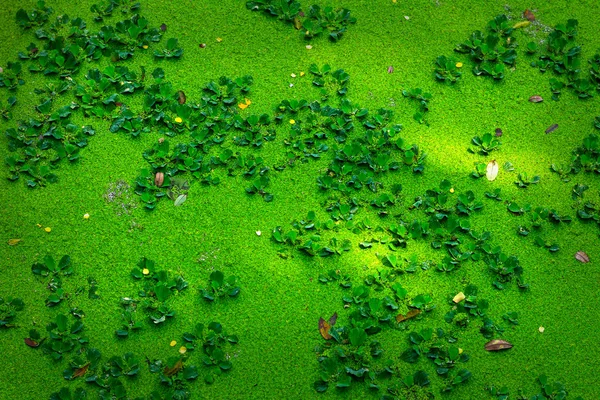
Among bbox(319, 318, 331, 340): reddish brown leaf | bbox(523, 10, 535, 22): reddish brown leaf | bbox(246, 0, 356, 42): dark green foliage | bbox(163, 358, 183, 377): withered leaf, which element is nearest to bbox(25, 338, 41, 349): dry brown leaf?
bbox(163, 358, 183, 377): withered leaf

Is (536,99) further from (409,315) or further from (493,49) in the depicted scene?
(409,315)

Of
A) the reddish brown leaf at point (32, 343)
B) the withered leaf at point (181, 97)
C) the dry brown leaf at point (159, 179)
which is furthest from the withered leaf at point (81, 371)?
the withered leaf at point (181, 97)

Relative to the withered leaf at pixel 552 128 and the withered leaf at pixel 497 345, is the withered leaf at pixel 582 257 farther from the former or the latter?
the withered leaf at pixel 552 128

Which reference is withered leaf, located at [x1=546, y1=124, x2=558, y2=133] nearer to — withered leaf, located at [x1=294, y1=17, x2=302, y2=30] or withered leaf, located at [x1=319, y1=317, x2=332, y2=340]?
withered leaf, located at [x1=294, y1=17, x2=302, y2=30]

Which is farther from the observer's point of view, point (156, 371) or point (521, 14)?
point (521, 14)

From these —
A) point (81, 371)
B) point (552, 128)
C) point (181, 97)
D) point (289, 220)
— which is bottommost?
point (81, 371)

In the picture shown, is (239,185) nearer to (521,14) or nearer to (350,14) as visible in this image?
(350,14)

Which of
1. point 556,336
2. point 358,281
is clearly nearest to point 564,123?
point 556,336

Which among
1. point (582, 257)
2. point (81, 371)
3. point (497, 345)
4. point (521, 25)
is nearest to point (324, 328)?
point (497, 345)

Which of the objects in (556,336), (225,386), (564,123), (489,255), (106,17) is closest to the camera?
(225,386)
